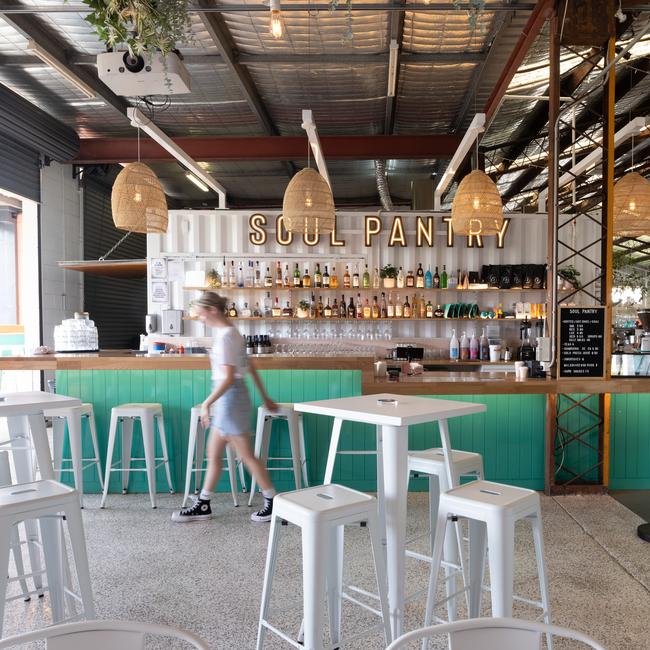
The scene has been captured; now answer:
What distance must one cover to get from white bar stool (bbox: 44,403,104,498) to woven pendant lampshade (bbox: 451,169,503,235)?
354cm

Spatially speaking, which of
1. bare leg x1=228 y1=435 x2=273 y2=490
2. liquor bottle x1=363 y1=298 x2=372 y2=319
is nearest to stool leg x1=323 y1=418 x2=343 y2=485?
bare leg x1=228 y1=435 x2=273 y2=490

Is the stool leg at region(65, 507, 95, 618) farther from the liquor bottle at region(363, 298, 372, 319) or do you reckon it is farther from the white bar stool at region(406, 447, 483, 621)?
the liquor bottle at region(363, 298, 372, 319)

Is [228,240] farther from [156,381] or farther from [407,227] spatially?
[156,381]

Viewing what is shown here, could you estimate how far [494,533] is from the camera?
2.08 metres

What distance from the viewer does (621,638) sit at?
2512 millimetres

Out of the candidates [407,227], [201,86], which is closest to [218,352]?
[201,86]

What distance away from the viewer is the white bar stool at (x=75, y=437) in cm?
417

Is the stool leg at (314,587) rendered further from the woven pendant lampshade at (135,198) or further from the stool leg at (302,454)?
the woven pendant lampshade at (135,198)

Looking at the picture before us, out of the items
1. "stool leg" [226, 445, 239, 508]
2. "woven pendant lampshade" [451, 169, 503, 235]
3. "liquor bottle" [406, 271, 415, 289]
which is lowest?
"stool leg" [226, 445, 239, 508]

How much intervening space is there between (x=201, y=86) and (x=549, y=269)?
4.45 metres

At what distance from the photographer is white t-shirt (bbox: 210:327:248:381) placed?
3855 millimetres

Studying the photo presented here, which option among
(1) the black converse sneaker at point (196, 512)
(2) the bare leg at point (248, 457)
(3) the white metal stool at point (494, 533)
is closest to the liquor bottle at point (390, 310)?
(2) the bare leg at point (248, 457)

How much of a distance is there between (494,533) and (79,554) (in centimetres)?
168

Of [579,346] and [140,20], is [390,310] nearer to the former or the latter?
[579,346]
